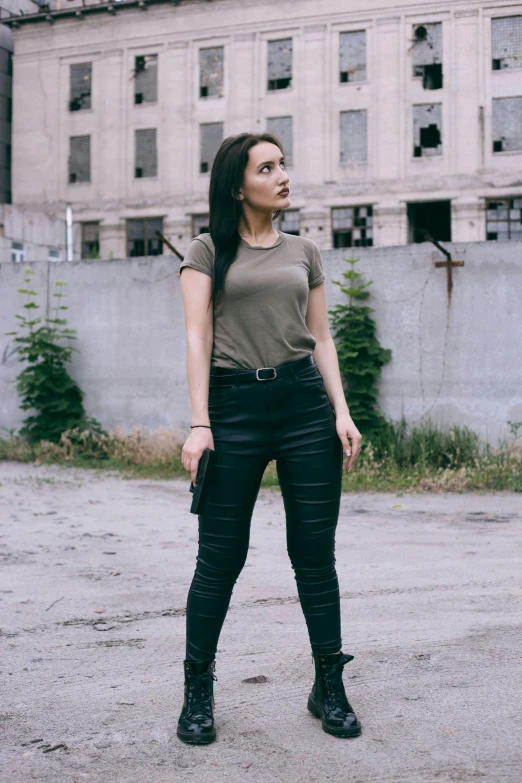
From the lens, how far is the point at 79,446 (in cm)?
1073

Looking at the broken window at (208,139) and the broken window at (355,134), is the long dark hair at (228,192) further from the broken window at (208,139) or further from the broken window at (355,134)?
the broken window at (208,139)

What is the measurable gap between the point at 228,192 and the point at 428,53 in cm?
2982

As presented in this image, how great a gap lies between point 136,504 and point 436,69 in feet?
87.0

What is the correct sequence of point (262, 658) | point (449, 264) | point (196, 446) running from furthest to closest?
point (449, 264) < point (262, 658) < point (196, 446)

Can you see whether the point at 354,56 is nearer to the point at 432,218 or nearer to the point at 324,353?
the point at 432,218

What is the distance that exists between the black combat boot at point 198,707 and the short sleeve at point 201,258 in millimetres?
1319

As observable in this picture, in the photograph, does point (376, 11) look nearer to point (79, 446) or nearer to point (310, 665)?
point (79, 446)

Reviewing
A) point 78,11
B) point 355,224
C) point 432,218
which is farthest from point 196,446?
point 78,11

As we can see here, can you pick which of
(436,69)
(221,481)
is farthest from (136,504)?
(436,69)

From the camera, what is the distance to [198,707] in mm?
2814

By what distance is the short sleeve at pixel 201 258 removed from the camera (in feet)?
9.31

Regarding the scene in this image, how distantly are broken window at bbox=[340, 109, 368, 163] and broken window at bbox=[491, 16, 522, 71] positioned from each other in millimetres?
4858

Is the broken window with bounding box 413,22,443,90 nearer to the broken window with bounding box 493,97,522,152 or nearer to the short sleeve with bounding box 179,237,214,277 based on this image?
the broken window with bounding box 493,97,522,152

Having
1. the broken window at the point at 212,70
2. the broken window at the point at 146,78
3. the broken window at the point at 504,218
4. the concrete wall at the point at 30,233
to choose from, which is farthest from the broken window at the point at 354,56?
the concrete wall at the point at 30,233
